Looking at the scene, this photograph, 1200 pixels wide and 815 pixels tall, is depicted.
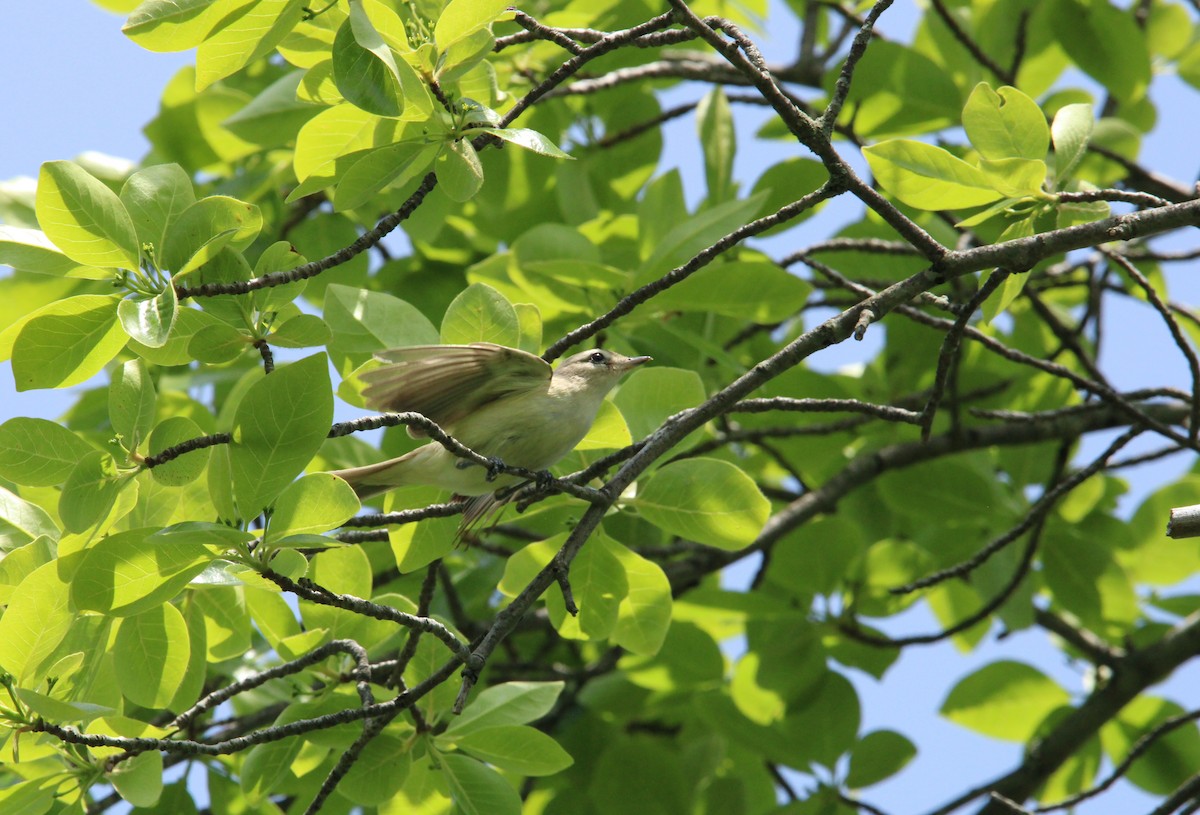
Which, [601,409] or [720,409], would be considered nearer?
[720,409]

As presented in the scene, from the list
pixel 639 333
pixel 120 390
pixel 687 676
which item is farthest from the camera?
pixel 687 676

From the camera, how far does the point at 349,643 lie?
119 inches

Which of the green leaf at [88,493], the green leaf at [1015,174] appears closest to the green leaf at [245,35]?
the green leaf at [88,493]

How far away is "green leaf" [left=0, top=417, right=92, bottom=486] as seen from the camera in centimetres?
262

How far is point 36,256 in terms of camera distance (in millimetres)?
2625

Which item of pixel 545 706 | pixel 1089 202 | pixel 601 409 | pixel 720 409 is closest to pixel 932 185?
pixel 1089 202

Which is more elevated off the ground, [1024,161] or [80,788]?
[1024,161]

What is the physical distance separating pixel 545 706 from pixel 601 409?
35.8 inches

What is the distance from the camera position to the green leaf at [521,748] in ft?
10.1

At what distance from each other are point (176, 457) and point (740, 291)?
6.44ft

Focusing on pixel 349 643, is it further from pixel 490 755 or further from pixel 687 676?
pixel 687 676

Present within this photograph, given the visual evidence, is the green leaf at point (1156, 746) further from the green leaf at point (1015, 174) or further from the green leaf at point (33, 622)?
the green leaf at point (33, 622)

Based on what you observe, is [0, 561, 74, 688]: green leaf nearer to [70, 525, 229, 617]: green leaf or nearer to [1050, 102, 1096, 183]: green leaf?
[70, 525, 229, 617]: green leaf

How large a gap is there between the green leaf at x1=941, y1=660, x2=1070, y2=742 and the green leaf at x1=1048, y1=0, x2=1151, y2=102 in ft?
9.08
